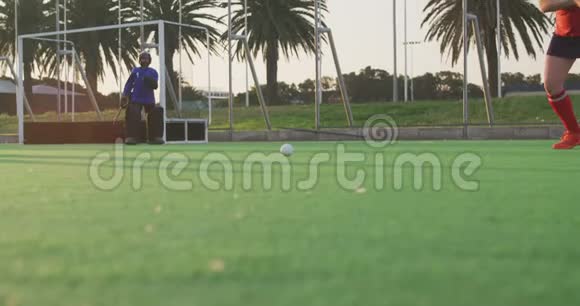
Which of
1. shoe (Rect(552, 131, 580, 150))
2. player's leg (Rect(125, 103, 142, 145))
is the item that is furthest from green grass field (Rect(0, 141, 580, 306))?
player's leg (Rect(125, 103, 142, 145))

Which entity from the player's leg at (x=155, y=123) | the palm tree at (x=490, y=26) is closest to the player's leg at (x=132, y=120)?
the player's leg at (x=155, y=123)

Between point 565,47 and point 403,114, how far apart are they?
1436 centimetres

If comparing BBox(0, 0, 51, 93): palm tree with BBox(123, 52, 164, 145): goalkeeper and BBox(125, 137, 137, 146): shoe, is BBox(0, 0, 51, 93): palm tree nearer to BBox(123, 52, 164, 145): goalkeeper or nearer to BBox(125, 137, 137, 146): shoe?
BBox(123, 52, 164, 145): goalkeeper

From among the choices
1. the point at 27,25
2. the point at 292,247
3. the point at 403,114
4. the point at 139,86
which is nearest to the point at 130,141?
the point at 139,86

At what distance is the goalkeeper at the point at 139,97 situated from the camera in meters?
11.4

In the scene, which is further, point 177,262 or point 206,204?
point 206,204

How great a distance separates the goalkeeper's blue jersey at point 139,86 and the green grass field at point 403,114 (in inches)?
256

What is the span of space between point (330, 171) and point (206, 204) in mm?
1806

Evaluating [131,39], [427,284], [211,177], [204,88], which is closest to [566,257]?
[427,284]

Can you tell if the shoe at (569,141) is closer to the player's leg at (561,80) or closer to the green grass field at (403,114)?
the player's leg at (561,80)

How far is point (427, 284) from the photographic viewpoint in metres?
1.18

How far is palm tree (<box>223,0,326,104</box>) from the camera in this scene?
25891mm

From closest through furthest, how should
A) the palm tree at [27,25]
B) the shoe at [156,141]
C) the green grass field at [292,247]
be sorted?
the green grass field at [292,247] → the shoe at [156,141] → the palm tree at [27,25]

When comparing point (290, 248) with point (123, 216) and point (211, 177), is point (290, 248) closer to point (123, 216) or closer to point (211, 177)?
point (123, 216)
